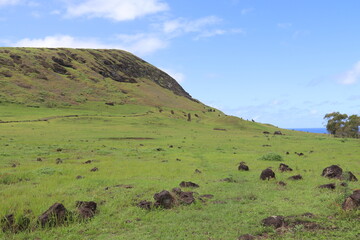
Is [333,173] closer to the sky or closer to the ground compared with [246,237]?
closer to the sky

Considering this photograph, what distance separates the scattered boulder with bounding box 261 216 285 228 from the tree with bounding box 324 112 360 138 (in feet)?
271

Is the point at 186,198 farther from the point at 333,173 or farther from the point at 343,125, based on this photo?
the point at 343,125

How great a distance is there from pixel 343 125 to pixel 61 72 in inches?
4278

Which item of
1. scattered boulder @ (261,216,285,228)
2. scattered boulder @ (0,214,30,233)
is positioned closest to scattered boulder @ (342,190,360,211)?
scattered boulder @ (261,216,285,228)

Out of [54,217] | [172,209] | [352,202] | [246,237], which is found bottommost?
[54,217]

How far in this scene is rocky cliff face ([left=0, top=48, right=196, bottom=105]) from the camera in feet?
303

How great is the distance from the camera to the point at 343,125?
8331 centimetres

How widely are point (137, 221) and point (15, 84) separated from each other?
96718 mm

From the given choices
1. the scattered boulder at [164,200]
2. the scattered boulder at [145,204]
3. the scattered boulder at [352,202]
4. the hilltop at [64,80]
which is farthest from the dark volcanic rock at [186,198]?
the hilltop at [64,80]

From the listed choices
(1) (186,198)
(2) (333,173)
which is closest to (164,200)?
(1) (186,198)

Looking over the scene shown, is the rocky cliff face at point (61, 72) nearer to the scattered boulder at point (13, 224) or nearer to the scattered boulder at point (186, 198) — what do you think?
the scattered boulder at point (13, 224)

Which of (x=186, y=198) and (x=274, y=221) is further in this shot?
(x=186, y=198)

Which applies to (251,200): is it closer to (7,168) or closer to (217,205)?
(217,205)

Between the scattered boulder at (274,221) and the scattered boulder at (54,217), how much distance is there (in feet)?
Answer: 20.5
